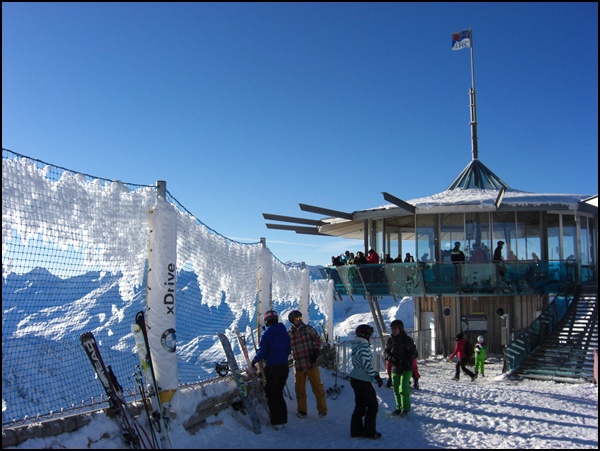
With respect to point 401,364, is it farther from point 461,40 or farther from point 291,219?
point 461,40

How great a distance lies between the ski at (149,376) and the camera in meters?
6.92

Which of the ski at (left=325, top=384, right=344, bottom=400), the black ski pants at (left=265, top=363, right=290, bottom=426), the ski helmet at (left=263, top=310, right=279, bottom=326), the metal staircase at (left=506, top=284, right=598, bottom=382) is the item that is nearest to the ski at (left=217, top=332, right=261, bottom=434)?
the black ski pants at (left=265, top=363, right=290, bottom=426)

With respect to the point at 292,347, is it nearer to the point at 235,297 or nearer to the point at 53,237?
the point at 235,297

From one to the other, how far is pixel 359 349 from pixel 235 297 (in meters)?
3.92

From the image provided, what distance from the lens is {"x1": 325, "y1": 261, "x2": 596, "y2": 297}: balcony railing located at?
20.1 m

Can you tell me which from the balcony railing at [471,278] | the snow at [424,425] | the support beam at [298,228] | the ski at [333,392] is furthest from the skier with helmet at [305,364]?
the support beam at [298,228]

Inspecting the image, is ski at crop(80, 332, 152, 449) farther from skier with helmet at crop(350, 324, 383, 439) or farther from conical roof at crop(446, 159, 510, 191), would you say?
conical roof at crop(446, 159, 510, 191)

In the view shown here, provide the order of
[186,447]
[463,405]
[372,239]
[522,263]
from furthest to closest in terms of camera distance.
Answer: [372,239], [522,263], [463,405], [186,447]

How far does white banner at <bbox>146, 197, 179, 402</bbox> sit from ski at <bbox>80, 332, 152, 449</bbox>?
62cm

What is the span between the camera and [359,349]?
845 centimetres

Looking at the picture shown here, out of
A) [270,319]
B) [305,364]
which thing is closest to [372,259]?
[305,364]

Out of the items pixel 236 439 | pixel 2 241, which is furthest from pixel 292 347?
pixel 2 241

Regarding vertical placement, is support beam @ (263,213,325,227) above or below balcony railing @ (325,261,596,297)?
above

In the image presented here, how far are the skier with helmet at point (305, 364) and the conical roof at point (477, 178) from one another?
19.4 metres
